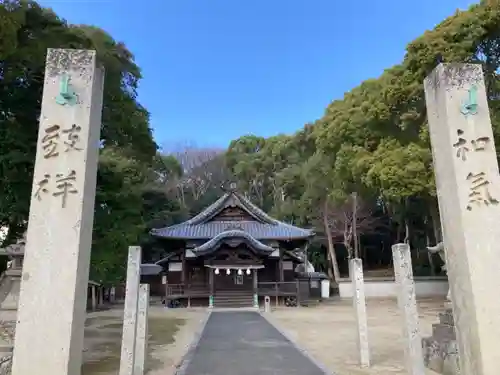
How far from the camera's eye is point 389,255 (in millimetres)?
41188

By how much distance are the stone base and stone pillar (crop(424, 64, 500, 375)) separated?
7.55 ft

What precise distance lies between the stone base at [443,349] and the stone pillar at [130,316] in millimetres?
5079

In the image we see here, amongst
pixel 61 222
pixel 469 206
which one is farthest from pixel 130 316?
pixel 469 206

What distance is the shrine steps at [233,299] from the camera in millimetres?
23281

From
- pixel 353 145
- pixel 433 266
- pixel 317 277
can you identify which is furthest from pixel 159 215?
pixel 433 266

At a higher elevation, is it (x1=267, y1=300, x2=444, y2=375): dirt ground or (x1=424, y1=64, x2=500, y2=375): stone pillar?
(x1=424, y1=64, x2=500, y2=375): stone pillar

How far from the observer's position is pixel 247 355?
8.78 m

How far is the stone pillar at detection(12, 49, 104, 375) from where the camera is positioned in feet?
A: 12.8

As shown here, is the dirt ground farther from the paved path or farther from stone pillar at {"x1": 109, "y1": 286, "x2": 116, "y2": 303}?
stone pillar at {"x1": 109, "y1": 286, "x2": 116, "y2": 303}

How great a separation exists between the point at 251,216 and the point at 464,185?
23.7 m

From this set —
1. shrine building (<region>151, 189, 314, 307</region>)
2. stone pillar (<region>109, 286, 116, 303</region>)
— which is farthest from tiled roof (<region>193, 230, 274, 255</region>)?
stone pillar (<region>109, 286, 116, 303</region>)

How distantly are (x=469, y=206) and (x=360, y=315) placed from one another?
12.9ft

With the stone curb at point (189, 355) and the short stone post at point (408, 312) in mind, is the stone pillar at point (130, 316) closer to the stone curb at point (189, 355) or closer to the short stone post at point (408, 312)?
the stone curb at point (189, 355)

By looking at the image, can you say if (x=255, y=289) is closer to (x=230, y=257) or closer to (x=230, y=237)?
(x=230, y=257)
